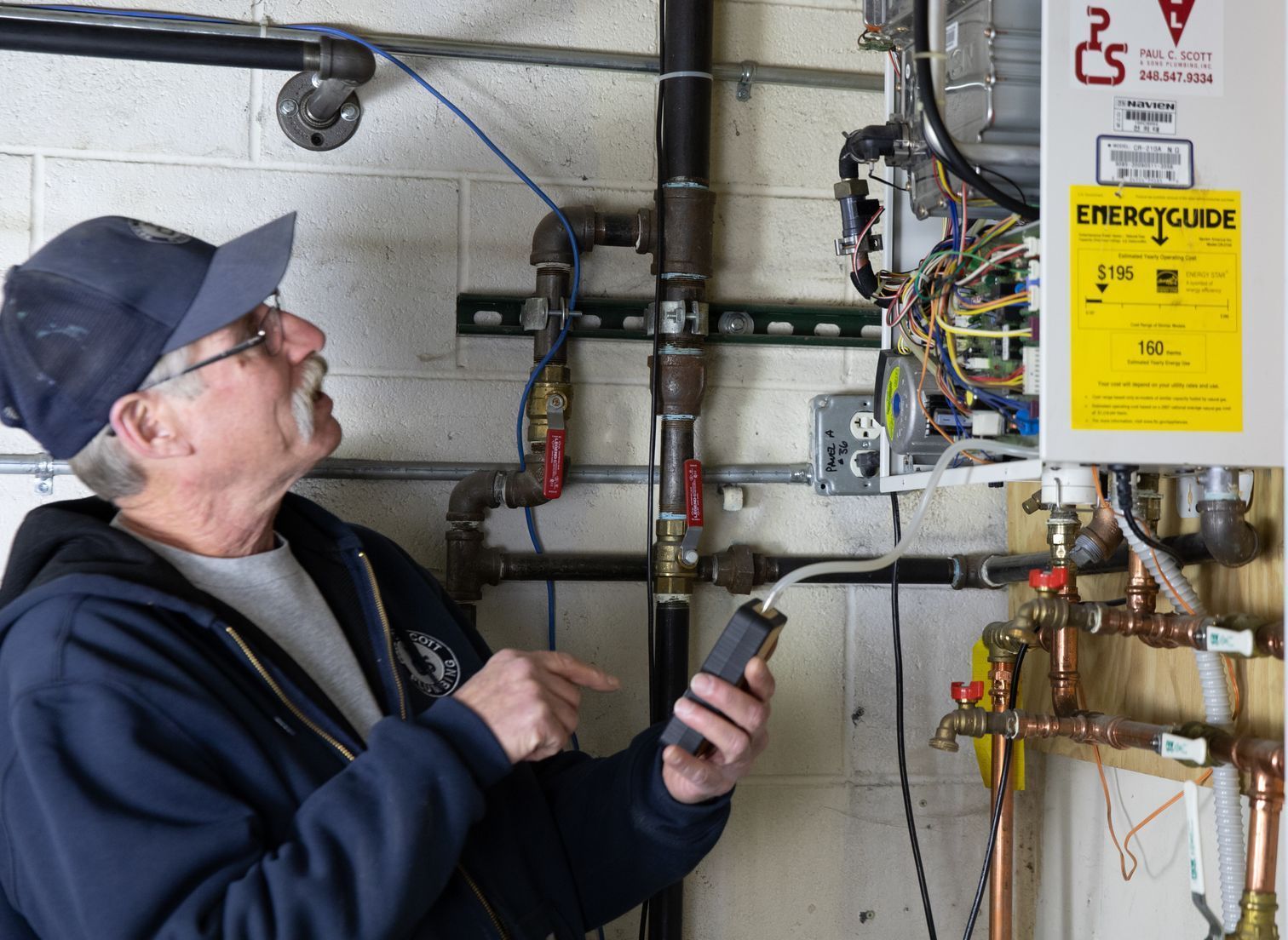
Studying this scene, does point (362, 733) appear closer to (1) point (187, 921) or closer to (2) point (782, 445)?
(1) point (187, 921)

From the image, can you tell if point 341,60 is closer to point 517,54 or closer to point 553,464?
point 517,54

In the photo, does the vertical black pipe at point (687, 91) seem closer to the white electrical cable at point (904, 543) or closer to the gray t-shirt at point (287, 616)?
the white electrical cable at point (904, 543)

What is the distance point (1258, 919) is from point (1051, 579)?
391 mm

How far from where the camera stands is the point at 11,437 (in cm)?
152

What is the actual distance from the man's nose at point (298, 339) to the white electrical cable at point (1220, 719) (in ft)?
2.87

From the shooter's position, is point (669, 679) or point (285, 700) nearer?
point (285, 700)

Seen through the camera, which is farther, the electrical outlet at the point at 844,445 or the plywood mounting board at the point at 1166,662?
the electrical outlet at the point at 844,445

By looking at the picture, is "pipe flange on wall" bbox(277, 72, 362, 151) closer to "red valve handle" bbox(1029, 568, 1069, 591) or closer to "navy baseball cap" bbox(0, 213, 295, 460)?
"navy baseball cap" bbox(0, 213, 295, 460)

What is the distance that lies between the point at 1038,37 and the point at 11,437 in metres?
1.32

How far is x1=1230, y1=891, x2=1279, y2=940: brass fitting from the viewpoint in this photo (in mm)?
1143

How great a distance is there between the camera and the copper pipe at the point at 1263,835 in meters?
1.15

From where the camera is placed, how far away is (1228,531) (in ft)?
3.93

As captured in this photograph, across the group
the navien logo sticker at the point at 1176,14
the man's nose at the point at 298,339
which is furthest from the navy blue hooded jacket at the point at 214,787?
A: the navien logo sticker at the point at 1176,14

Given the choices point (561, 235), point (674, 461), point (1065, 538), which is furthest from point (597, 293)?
point (1065, 538)
